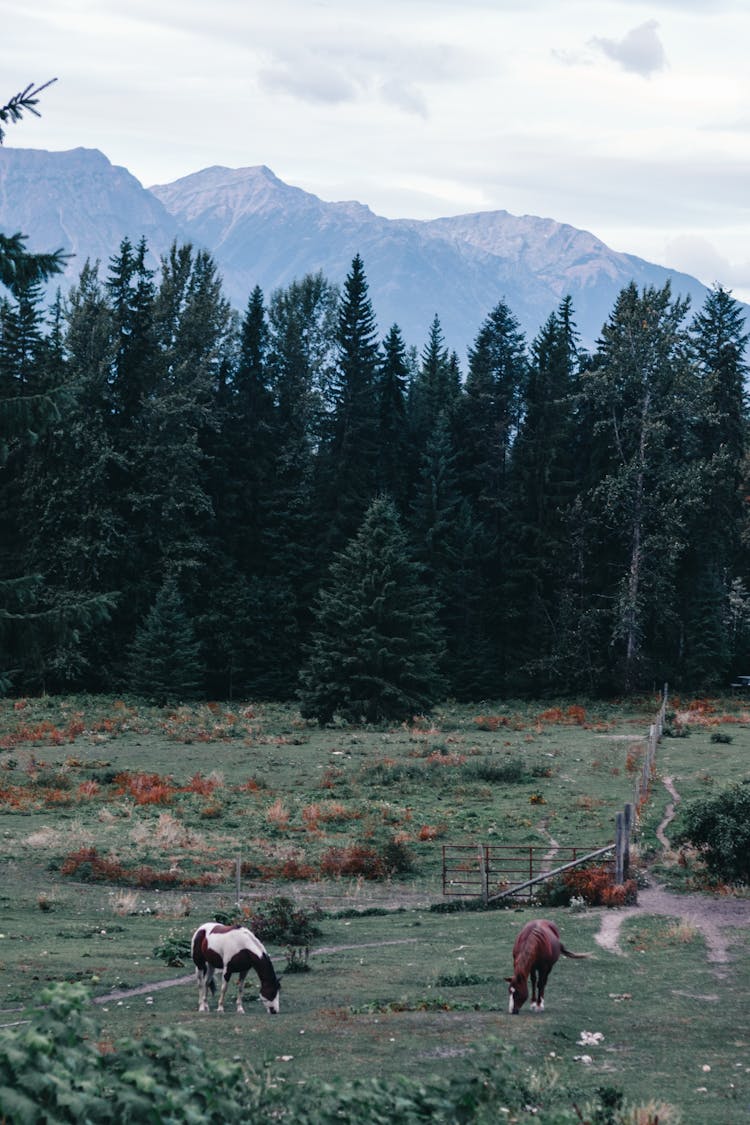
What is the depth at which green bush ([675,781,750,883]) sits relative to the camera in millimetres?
25844

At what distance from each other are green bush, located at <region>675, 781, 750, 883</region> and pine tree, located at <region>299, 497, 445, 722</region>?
31886mm

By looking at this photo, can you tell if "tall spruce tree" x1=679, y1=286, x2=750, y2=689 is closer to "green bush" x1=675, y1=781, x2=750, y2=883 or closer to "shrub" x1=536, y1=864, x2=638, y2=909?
"green bush" x1=675, y1=781, x2=750, y2=883

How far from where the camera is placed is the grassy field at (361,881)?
14250 mm

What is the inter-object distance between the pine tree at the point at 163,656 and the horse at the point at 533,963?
51.1 m

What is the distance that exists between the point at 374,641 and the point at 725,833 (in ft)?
108

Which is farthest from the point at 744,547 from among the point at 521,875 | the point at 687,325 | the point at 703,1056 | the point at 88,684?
the point at 703,1056

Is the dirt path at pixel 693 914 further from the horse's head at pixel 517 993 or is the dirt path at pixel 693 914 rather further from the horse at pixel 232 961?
the horse at pixel 232 961

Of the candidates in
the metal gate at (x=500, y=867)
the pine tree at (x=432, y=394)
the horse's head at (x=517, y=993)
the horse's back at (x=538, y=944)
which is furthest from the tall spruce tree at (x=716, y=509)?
the horse's head at (x=517, y=993)

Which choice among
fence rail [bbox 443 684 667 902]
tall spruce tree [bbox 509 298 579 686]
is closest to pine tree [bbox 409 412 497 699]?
tall spruce tree [bbox 509 298 579 686]

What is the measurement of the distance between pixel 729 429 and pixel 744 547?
833 cm

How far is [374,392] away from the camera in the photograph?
8075 centimetres


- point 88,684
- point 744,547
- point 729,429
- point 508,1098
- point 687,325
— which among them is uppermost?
point 687,325

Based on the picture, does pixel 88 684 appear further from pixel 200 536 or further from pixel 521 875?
pixel 521 875

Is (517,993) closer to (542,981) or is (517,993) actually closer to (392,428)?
(542,981)
